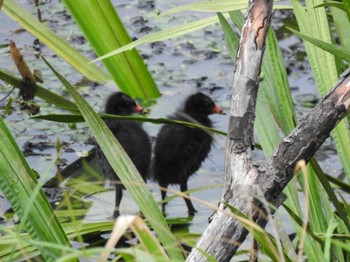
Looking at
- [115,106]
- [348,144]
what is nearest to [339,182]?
[348,144]

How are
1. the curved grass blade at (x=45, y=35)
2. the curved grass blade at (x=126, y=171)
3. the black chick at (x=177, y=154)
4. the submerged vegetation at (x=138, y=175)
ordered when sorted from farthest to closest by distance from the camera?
the curved grass blade at (x=45, y=35)
the black chick at (x=177, y=154)
the curved grass blade at (x=126, y=171)
the submerged vegetation at (x=138, y=175)

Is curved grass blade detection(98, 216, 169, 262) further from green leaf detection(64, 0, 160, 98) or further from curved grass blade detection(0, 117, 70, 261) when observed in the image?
green leaf detection(64, 0, 160, 98)

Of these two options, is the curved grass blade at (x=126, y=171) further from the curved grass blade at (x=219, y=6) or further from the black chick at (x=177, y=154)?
the black chick at (x=177, y=154)

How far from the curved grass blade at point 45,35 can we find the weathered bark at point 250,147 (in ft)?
9.22

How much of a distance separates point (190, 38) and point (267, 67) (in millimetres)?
3259

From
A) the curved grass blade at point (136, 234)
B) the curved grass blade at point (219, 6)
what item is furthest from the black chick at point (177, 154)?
the curved grass blade at point (136, 234)

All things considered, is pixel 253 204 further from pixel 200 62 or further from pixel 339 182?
pixel 200 62

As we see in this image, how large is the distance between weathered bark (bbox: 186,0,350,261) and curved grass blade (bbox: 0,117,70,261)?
46cm

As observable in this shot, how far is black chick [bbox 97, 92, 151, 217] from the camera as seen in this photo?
15.4ft

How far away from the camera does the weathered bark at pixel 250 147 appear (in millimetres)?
2395

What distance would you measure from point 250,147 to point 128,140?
7.52 feet

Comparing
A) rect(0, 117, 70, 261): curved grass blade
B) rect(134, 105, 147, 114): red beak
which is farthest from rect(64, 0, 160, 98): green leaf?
rect(0, 117, 70, 261): curved grass blade

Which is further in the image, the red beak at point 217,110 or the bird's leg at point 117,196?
the red beak at point 217,110

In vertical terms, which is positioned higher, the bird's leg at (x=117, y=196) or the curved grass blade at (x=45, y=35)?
the curved grass blade at (x=45, y=35)
